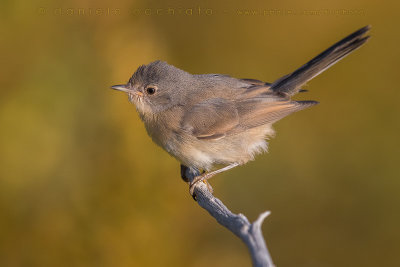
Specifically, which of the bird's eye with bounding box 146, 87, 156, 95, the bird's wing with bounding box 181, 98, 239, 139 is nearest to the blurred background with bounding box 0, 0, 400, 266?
the bird's eye with bounding box 146, 87, 156, 95

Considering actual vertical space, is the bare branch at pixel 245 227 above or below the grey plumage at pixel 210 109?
below

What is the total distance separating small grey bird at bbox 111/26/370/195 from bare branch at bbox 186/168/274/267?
46 centimetres

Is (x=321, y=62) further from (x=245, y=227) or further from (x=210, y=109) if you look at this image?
(x=245, y=227)

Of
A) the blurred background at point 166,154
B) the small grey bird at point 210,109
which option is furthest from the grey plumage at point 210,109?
the blurred background at point 166,154

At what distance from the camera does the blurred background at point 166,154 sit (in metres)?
4.66

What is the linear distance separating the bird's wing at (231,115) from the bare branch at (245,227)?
601mm

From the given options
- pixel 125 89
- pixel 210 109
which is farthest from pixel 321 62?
pixel 125 89

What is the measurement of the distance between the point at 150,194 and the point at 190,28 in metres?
2.04

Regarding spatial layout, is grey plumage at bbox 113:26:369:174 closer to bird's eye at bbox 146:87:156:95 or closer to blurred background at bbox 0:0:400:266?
bird's eye at bbox 146:87:156:95

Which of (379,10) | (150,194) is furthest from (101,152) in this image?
(379,10)

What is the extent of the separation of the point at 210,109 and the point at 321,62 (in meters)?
1.06

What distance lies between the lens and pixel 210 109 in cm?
453

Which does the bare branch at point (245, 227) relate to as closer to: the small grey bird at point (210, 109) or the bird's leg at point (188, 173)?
the small grey bird at point (210, 109)

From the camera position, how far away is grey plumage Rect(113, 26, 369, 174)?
4.32 m
